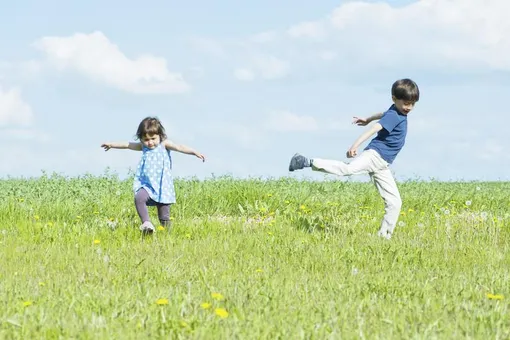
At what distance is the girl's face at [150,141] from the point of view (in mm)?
9320

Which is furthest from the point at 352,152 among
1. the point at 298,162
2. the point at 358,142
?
the point at 298,162

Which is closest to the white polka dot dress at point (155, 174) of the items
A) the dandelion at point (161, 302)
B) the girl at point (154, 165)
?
the girl at point (154, 165)

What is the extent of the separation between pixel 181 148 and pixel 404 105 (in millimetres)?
2857

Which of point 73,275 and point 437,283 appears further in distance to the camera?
point 73,275

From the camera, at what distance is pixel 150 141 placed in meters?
9.31

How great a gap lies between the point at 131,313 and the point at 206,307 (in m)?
0.49

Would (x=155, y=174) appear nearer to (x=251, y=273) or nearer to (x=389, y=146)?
(x=389, y=146)

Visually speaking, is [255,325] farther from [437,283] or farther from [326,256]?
[326,256]

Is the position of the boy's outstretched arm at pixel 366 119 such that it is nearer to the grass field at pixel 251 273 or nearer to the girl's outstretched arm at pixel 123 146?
the grass field at pixel 251 273

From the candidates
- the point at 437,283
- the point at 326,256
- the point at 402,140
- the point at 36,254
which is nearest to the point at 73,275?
the point at 36,254

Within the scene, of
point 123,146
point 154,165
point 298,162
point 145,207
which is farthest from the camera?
point 123,146

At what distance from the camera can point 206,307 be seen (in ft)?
15.0

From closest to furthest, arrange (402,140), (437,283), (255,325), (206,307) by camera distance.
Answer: (255,325) → (206,307) → (437,283) → (402,140)

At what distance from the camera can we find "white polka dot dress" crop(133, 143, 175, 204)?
9.29 m
